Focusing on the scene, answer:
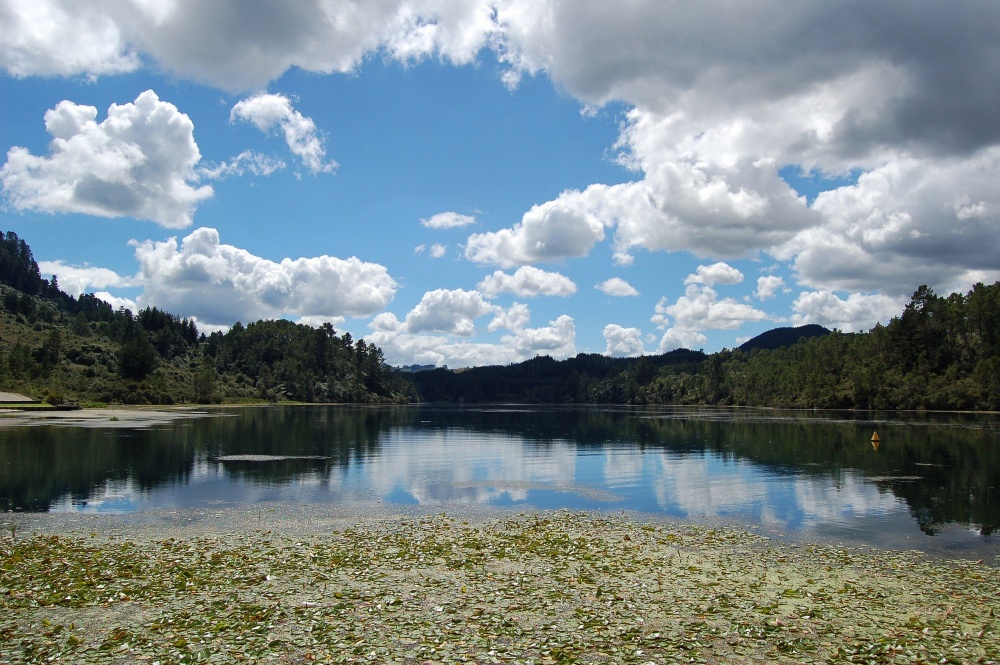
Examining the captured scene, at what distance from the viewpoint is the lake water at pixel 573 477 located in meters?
33.0

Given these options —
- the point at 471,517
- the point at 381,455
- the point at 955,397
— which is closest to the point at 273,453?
the point at 381,455

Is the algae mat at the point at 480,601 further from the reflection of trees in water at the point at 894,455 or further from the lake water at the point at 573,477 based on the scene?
the reflection of trees in water at the point at 894,455

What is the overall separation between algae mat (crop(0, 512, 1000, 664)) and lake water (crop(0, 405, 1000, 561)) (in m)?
8.68

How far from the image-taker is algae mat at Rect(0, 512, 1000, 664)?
13.8m

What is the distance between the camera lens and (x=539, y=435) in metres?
97.1

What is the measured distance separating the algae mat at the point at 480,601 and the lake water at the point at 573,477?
28.5ft

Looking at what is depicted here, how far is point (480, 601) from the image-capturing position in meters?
17.1

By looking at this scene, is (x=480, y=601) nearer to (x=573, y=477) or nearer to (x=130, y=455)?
(x=573, y=477)

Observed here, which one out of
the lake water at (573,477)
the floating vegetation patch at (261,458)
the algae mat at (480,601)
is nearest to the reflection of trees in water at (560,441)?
the lake water at (573,477)

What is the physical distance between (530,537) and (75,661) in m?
16.2

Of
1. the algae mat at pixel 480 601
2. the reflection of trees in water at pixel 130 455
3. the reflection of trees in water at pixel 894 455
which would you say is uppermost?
the algae mat at pixel 480 601

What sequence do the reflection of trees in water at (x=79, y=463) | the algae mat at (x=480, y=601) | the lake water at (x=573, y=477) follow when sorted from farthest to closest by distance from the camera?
the reflection of trees in water at (x=79, y=463), the lake water at (x=573, y=477), the algae mat at (x=480, y=601)

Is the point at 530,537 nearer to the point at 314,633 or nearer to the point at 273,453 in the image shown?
the point at 314,633

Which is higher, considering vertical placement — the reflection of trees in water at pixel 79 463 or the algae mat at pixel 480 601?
the algae mat at pixel 480 601
